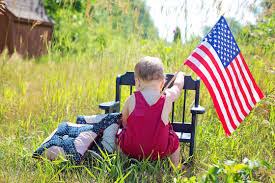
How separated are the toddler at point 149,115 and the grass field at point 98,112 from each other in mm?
169

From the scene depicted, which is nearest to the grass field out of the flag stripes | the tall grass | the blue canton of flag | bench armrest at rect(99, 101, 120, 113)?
the tall grass

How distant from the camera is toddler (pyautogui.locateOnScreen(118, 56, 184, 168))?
9.43 ft

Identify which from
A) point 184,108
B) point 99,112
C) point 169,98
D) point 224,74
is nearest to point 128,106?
point 169,98

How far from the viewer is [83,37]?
14.5 meters

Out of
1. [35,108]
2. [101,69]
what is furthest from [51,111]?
[101,69]

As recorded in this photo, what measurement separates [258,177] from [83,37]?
12632mm

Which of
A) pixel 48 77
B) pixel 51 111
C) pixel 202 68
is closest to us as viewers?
pixel 202 68

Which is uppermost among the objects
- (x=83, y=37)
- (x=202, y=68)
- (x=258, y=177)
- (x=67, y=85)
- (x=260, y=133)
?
(x=83, y=37)

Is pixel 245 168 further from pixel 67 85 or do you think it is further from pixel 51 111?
pixel 67 85

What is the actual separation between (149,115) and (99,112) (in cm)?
190

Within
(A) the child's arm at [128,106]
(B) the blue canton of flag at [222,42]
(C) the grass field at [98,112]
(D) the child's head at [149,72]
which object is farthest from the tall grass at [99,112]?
(B) the blue canton of flag at [222,42]

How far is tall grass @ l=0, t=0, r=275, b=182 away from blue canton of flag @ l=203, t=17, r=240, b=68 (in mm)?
1007

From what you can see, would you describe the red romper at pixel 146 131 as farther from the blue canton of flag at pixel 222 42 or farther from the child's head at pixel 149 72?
the blue canton of flag at pixel 222 42

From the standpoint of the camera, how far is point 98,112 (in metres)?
4.62
